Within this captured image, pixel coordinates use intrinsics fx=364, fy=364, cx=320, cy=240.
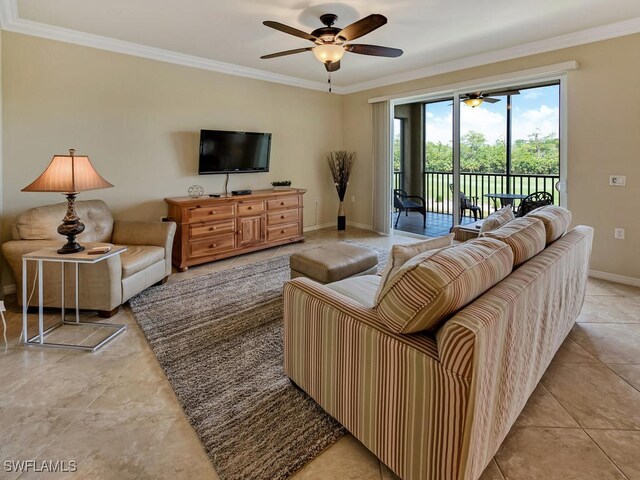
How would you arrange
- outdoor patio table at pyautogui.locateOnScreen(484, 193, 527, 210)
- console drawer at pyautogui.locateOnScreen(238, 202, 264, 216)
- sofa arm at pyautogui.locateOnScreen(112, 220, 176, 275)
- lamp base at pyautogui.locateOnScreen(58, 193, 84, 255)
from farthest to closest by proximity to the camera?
outdoor patio table at pyautogui.locateOnScreen(484, 193, 527, 210)
console drawer at pyautogui.locateOnScreen(238, 202, 264, 216)
sofa arm at pyautogui.locateOnScreen(112, 220, 176, 275)
lamp base at pyautogui.locateOnScreen(58, 193, 84, 255)

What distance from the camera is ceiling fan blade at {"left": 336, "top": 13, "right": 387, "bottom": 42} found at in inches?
107

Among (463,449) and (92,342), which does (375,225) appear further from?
(463,449)

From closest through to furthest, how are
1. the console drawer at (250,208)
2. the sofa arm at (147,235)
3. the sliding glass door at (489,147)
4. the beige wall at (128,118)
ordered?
the beige wall at (128,118) < the sofa arm at (147,235) < the sliding glass door at (489,147) < the console drawer at (250,208)

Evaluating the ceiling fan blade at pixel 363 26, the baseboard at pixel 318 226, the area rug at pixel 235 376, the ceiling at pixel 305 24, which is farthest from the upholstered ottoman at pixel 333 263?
the baseboard at pixel 318 226

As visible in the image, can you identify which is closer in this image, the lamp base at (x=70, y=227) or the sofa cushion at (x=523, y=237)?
the sofa cushion at (x=523, y=237)

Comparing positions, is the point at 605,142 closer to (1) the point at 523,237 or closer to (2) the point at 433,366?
(1) the point at 523,237

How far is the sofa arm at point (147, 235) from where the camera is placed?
378 centimetres

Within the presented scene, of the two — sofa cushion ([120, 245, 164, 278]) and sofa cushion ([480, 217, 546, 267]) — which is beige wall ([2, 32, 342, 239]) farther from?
sofa cushion ([480, 217, 546, 267])

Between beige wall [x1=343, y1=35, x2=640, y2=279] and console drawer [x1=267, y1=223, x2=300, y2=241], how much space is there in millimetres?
3587

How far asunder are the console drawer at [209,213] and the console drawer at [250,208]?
13 cm

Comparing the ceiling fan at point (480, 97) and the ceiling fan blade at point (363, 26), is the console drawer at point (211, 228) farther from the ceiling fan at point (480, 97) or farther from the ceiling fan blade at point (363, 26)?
the ceiling fan at point (480, 97)

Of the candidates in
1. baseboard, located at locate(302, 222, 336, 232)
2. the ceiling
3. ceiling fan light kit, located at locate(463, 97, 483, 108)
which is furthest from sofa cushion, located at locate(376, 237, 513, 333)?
baseboard, located at locate(302, 222, 336, 232)

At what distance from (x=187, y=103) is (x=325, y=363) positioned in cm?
428

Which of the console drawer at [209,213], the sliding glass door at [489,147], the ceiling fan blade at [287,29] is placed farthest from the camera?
the sliding glass door at [489,147]
